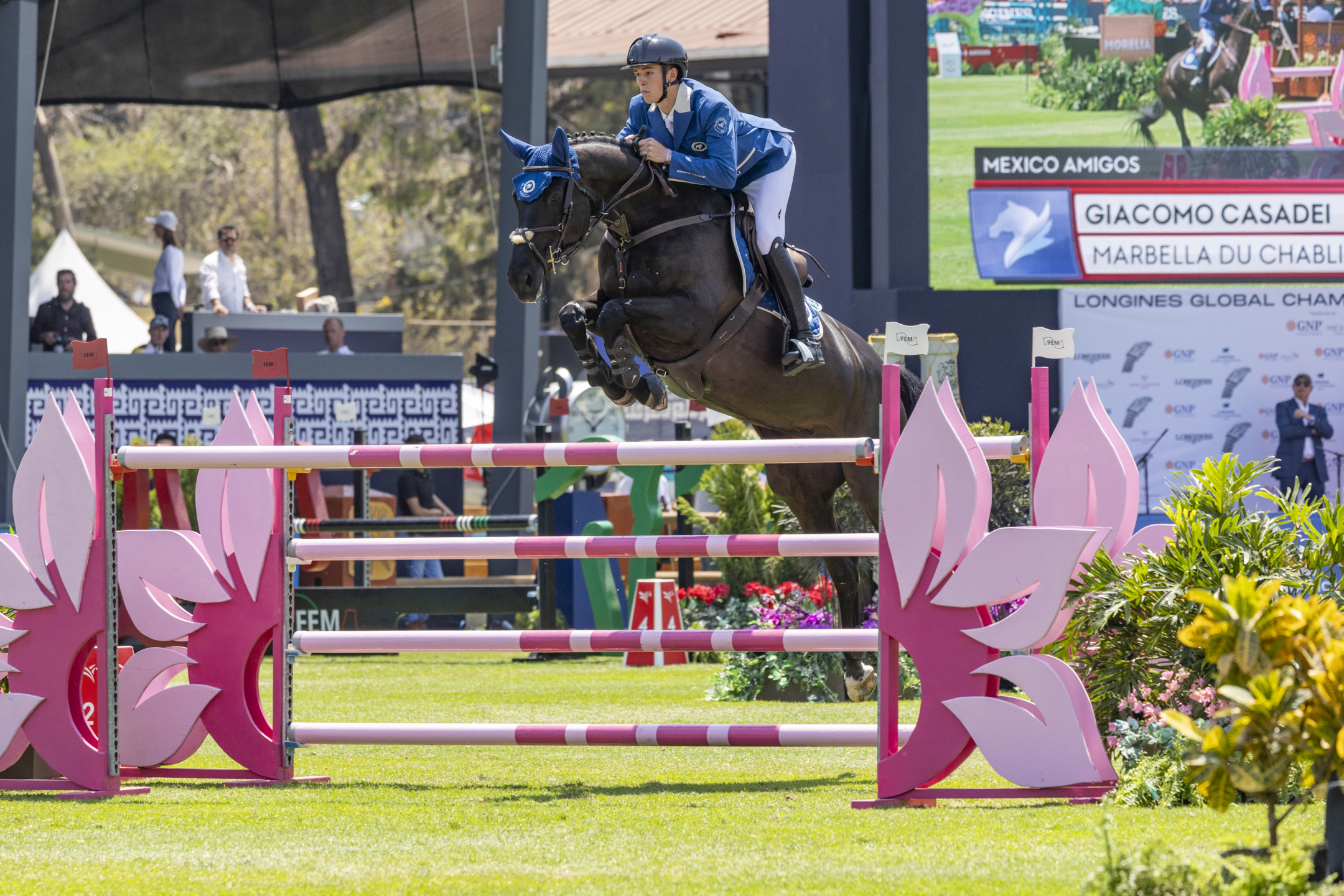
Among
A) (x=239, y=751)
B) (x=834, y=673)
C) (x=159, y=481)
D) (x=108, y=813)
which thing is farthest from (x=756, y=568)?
(x=108, y=813)

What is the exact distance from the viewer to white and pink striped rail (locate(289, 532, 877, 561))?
14.4 ft

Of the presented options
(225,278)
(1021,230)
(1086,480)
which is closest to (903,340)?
(1086,480)

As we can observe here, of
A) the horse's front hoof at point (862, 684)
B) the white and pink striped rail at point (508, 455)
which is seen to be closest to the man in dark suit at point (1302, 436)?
the horse's front hoof at point (862, 684)

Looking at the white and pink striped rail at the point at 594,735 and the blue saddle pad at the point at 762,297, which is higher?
Answer: the blue saddle pad at the point at 762,297

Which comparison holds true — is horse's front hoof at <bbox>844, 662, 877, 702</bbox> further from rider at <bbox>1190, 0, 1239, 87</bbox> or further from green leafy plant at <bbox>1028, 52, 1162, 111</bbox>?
rider at <bbox>1190, 0, 1239, 87</bbox>

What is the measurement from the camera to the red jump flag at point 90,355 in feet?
15.5

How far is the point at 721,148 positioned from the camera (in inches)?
221

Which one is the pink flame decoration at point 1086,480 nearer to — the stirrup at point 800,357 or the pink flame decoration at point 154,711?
the stirrup at point 800,357

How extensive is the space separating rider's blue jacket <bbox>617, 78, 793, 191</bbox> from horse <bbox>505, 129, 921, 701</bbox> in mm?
118

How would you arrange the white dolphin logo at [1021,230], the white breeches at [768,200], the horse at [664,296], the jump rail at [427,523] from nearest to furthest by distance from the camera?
the horse at [664,296] < the white breeches at [768,200] < the jump rail at [427,523] < the white dolphin logo at [1021,230]

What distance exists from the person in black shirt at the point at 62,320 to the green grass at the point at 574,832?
928cm

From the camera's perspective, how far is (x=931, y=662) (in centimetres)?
423

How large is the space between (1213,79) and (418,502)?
768cm

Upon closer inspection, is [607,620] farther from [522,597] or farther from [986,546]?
[986,546]
